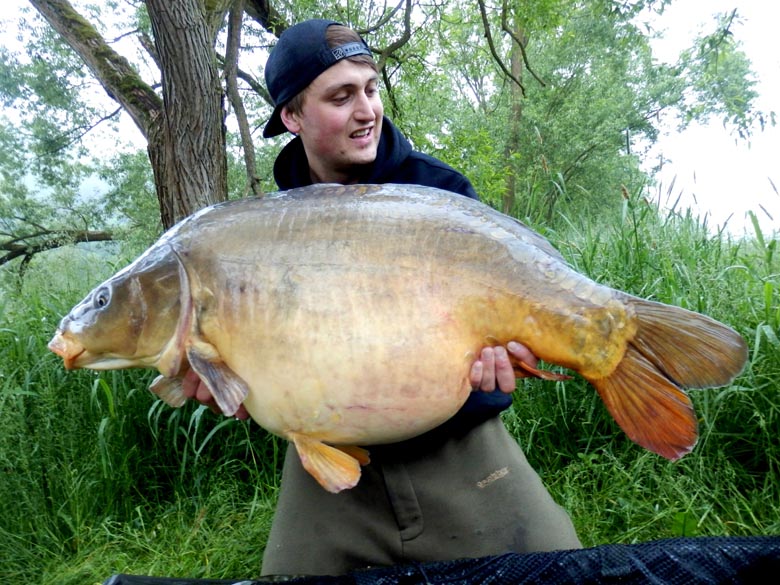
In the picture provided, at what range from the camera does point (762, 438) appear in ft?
5.89

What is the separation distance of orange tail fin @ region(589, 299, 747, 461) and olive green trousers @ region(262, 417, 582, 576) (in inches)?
18.7

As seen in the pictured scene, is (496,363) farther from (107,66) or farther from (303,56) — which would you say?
(107,66)

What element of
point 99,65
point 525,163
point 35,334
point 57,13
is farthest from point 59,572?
point 525,163

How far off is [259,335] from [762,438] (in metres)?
1.52

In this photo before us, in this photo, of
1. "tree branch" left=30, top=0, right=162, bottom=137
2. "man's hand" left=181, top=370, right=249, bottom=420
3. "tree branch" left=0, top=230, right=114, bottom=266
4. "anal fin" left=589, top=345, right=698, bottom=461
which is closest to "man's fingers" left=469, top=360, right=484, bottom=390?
"anal fin" left=589, top=345, right=698, bottom=461

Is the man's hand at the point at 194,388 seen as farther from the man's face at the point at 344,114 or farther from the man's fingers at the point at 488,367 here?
the man's face at the point at 344,114

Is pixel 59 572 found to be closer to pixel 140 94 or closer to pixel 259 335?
pixel 259 335

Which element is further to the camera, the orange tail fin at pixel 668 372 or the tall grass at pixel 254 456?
the tall grass at pixel 254 456

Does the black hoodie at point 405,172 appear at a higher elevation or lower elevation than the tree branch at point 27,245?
higher

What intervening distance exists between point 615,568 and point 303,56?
1322 millimetres

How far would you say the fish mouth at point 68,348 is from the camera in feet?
3.70

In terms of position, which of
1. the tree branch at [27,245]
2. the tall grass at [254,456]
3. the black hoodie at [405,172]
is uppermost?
the black hoodie at [405,172]

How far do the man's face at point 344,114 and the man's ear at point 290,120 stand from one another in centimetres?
2

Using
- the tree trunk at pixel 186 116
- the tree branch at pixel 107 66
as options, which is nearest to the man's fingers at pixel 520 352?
the tree trunk at pixel 186 116
